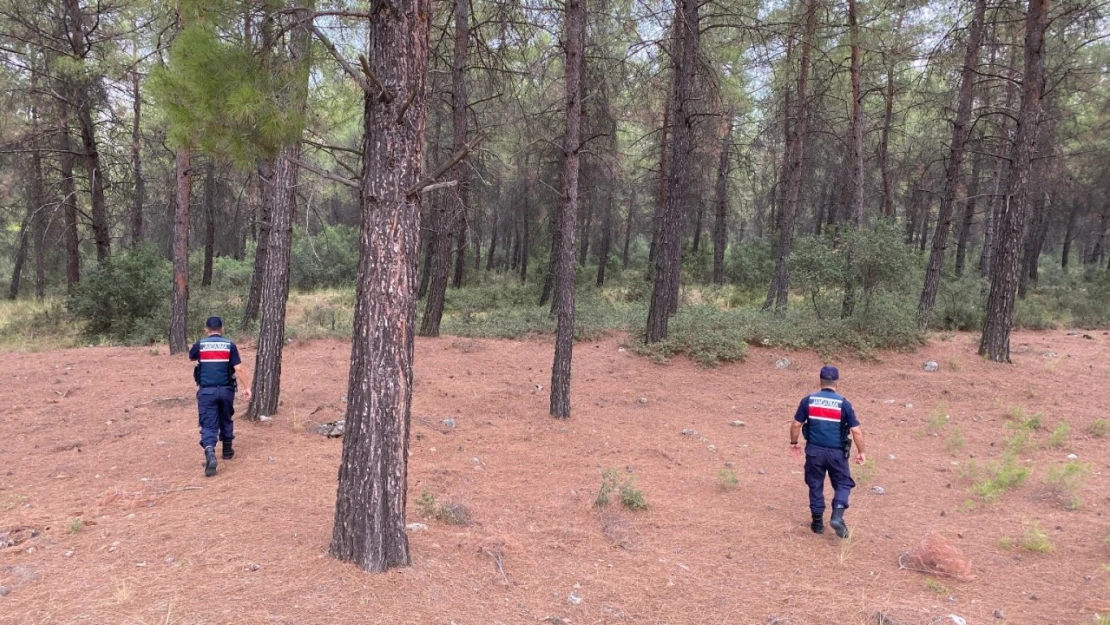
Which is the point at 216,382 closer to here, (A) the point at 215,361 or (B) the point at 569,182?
(A) the point at 215,361

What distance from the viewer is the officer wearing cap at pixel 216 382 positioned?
579 cm

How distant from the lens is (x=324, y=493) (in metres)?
5.28

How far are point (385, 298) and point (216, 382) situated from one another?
332cm

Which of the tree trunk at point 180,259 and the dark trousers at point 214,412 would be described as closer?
the dark trousers at point 214,412

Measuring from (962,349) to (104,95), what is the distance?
19193mm

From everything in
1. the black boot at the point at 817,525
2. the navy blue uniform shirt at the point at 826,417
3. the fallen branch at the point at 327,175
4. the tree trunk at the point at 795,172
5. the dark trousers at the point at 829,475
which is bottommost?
the black boot at the point at 817,525

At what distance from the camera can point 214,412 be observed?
583cm

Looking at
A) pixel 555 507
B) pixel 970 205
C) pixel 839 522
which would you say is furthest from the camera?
pixel 970 205

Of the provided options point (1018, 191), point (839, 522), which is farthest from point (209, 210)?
point (1018, 191)

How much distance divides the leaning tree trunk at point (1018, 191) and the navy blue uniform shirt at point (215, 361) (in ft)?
40.9

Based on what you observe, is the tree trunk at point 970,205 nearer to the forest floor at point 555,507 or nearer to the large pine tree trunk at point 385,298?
the forest floor at point 555,507

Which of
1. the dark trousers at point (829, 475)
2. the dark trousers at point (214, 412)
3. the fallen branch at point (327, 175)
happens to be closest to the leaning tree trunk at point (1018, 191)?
the dark trousers at point (829, 475)

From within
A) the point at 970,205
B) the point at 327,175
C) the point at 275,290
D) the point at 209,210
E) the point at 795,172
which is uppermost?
the point at 970,205

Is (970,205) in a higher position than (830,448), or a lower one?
higher
